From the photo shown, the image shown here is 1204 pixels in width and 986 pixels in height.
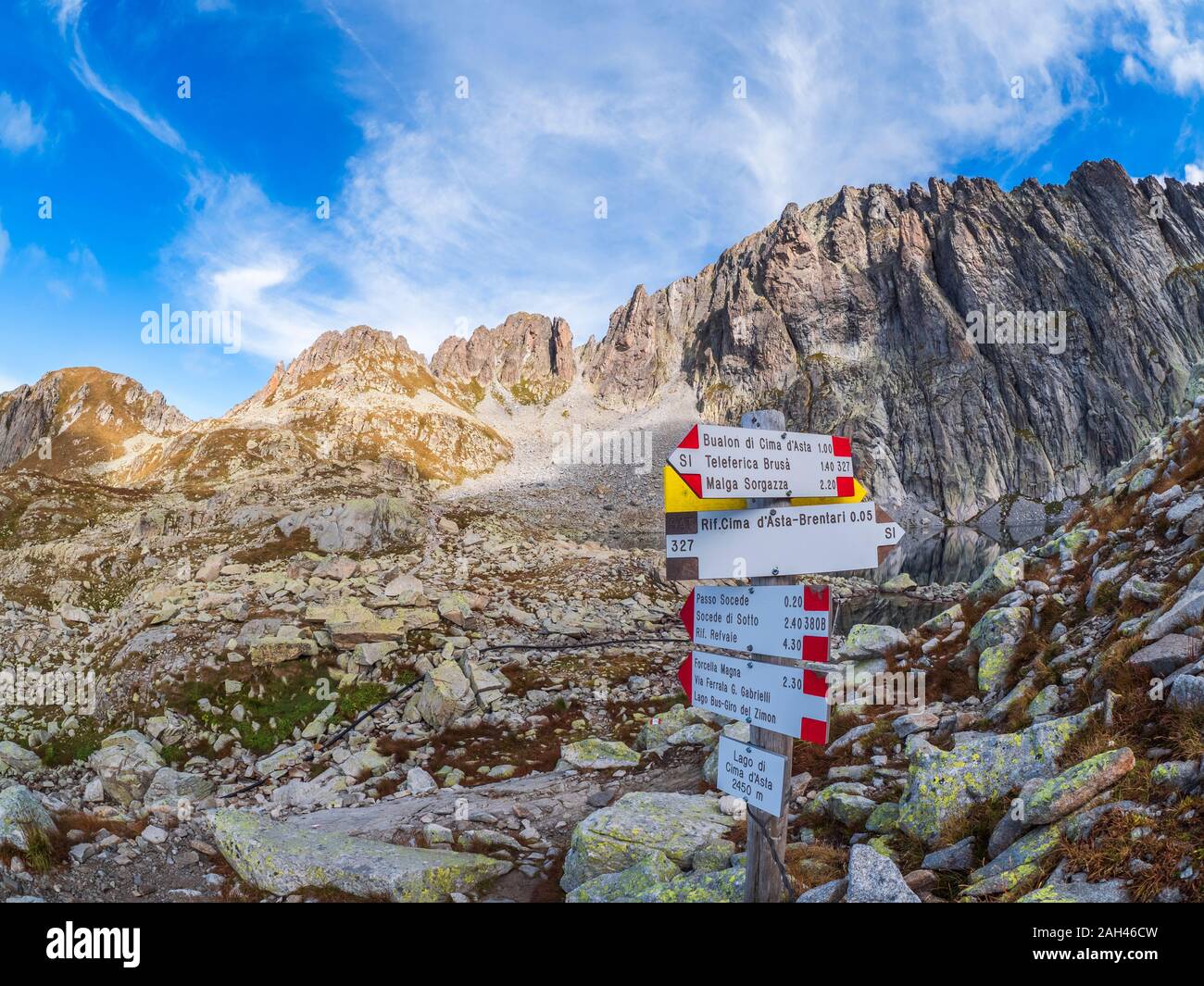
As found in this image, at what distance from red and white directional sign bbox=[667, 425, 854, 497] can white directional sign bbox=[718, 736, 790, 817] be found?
2070 millimetres

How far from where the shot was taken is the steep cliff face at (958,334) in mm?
125938

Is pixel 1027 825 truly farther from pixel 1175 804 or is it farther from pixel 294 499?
pixel 294 499

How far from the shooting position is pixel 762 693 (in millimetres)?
4715

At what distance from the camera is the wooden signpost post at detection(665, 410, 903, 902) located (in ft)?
14.9

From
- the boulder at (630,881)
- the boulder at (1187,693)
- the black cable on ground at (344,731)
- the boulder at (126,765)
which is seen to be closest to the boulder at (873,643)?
the boulder at (1187,693)

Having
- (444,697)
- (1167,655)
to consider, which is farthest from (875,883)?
(444,697)

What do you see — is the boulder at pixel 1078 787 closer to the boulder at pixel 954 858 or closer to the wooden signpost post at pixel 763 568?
the boulder at pixel 954 858

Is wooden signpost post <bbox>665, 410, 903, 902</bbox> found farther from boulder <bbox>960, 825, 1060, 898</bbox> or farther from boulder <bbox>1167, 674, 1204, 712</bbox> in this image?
boulder <bbox>1167, 674, 1204, 712</bbox>

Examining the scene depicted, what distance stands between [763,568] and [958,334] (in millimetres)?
152711

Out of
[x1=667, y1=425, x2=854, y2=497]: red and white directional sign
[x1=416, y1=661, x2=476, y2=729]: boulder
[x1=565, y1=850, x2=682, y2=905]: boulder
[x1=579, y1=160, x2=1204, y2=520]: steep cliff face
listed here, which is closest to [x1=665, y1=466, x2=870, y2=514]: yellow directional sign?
[x1=667, y1=425, x2=854, y2=497]: red and white directional sign

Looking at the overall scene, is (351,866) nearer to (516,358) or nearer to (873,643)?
(873,643)

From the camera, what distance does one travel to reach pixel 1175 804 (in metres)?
4.30

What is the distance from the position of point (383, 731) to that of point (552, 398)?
414 feet
